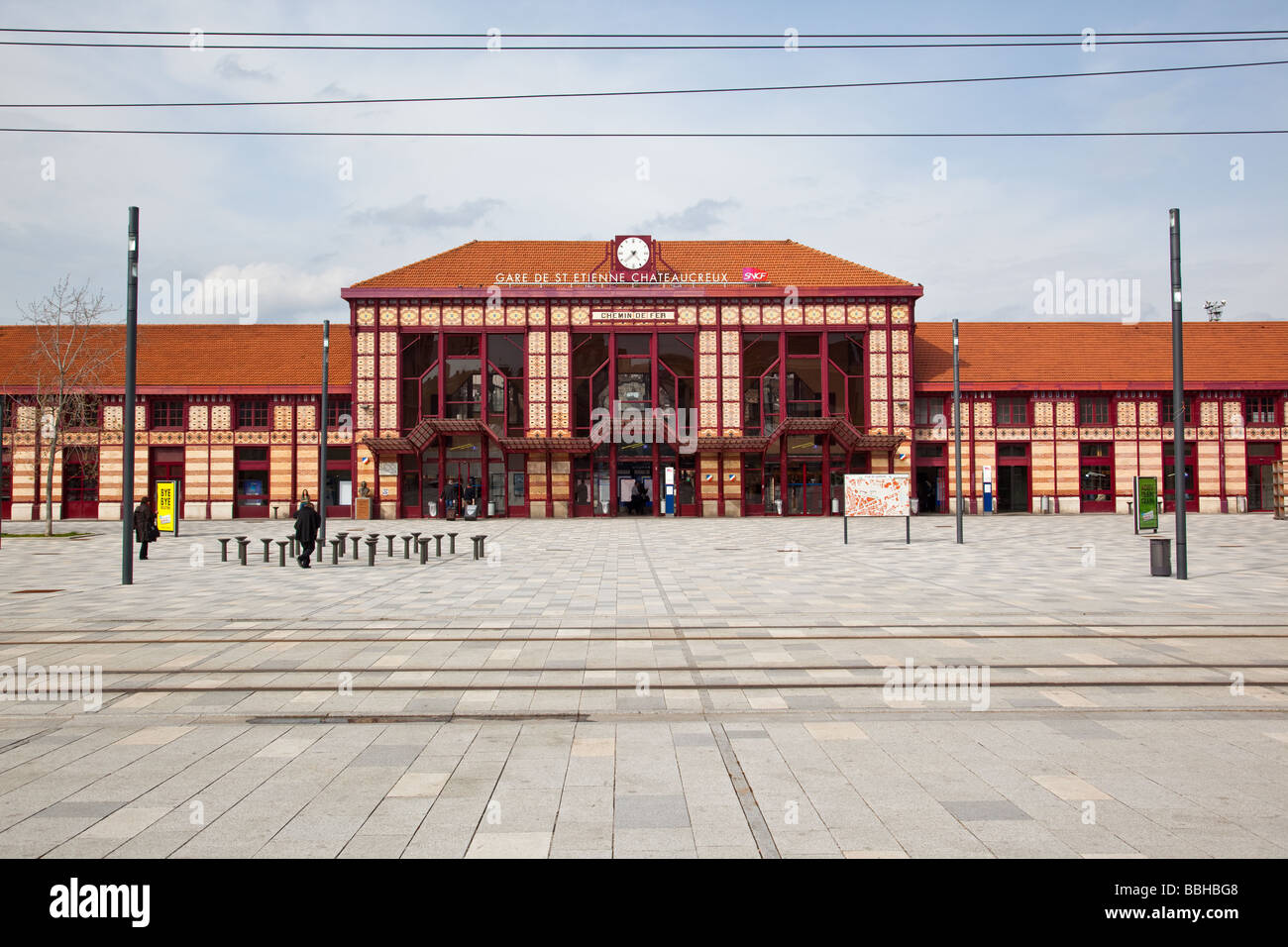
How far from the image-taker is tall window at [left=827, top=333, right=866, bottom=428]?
136 feet

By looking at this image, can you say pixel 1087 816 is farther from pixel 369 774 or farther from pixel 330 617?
pixel 330 617

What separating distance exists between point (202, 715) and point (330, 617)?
16.0 feet

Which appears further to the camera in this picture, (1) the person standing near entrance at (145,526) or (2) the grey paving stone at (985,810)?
(1) the person standing near entrance at (145,526)

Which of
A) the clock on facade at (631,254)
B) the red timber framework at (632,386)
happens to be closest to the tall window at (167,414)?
the red timber framework at (632,386)

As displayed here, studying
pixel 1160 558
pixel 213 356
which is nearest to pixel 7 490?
pixel 213 356

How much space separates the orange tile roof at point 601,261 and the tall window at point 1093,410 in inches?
451

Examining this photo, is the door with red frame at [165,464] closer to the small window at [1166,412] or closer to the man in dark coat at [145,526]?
the man in dark coat at [145,526]

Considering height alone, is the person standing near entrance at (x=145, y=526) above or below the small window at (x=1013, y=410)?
below

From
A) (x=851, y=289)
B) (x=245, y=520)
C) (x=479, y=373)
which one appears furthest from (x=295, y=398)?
(x=851, y=289)

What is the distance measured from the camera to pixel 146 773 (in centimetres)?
525

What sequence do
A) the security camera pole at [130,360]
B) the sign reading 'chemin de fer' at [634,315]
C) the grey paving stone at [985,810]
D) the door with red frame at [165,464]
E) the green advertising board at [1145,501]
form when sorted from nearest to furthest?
the grey paving stone at [985,810]
the security camera pole at [130,360]
the green advertising board at [1145,501]
the sign reading 'chemin de fer' at [634,315]
the door with red frame at [165,464]

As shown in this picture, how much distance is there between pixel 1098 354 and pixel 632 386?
82.1 feet

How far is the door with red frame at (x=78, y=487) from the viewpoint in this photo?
41656mm
